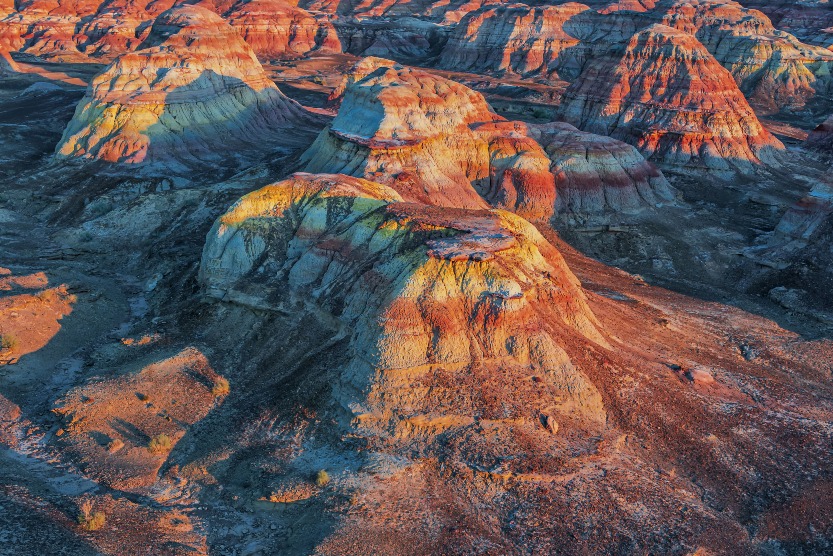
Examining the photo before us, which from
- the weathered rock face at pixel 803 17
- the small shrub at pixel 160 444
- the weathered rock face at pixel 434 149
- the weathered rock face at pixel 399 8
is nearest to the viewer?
the small shrub at pixel 160 444

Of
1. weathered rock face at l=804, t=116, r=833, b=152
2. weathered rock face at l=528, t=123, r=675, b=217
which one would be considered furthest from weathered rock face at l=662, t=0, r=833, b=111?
weathered rock face at l=528, t=123, r=675, b=217

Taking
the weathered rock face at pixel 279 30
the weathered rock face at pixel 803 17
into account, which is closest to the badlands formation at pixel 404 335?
the weathered rock face at pixel 803 17

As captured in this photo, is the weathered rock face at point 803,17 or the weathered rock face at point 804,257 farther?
the weathered rock face at point 803,17

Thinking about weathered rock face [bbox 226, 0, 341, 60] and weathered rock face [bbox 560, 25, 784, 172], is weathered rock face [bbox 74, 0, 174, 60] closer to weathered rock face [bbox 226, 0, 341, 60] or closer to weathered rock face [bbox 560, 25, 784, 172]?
weathered rock face [bbox 226, 0, 341, 60]

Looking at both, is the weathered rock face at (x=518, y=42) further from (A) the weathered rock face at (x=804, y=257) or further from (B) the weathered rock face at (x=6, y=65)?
(A) the weathered rock face at (x=804, y=257)

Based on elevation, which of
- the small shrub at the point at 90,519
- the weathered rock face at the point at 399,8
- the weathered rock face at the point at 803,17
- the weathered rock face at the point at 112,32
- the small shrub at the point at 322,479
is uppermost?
the weathered rock face at the point at 803,17

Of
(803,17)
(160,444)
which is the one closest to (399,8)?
(803,17)

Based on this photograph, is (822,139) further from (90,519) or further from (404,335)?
(90,519)
